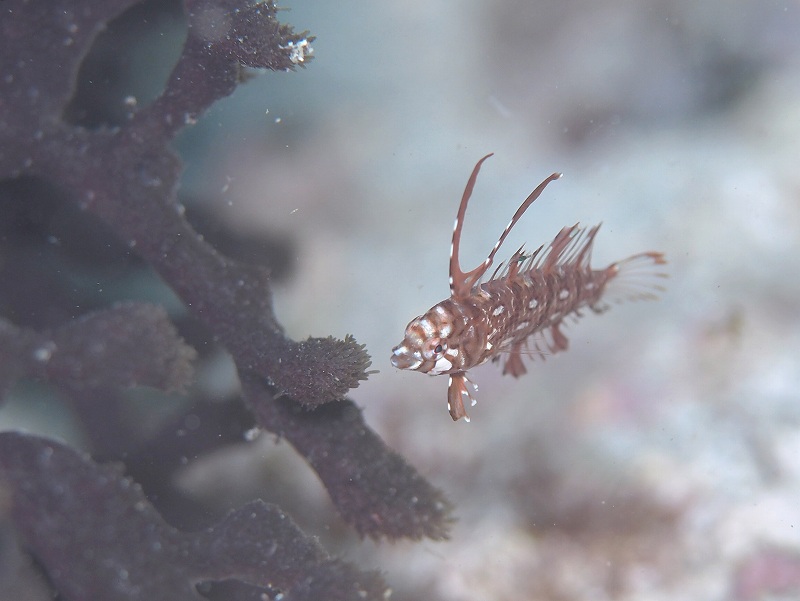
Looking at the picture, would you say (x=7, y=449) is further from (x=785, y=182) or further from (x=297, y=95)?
(x=785, y=182)

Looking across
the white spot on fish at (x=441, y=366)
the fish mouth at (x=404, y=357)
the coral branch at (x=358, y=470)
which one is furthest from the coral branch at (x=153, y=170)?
the white spot on fish at (x=441, y=366)

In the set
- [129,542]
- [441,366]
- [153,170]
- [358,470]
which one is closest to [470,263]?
[441,366]

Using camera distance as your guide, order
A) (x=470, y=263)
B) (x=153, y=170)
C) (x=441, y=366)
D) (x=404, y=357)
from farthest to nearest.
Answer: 1. (x=470, y=263)
2. (x=153, y=170)
3. (x=441, y=366)
4. (x=404, y=357)

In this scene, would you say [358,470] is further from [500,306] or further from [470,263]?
[470,263]

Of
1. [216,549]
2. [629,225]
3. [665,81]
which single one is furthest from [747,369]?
[216,549]

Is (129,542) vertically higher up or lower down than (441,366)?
lower down

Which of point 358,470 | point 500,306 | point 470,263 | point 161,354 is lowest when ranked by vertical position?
→ point 358,470

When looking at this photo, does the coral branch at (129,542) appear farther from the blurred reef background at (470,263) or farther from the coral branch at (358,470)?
the coral branch at (358,470)

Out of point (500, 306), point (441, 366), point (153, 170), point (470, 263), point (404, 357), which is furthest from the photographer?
point (470, 263)

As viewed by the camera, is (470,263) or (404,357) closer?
(404,357)
